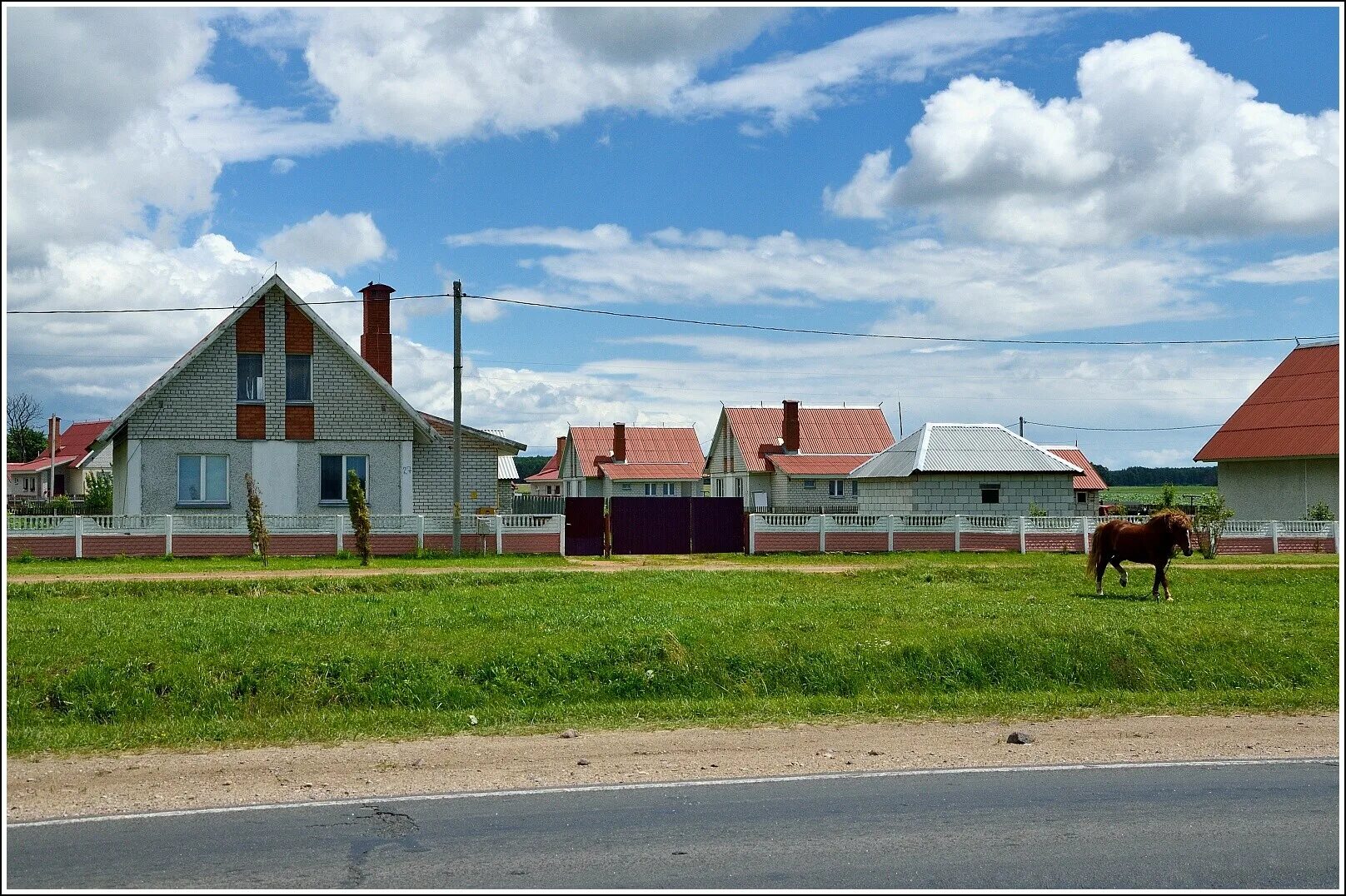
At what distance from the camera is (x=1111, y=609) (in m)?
18.0

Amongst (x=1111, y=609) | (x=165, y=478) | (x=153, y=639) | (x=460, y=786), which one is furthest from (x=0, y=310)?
(x=165, y=478)

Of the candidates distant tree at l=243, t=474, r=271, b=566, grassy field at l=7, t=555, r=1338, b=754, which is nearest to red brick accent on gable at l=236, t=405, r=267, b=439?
distant tree at l=243, t=474, r=271, b=566

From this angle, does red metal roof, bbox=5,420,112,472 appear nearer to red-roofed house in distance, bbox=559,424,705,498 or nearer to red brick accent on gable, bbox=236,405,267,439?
red-roofed house in distance, bbox=559,424,705,498

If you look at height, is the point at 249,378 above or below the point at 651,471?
above

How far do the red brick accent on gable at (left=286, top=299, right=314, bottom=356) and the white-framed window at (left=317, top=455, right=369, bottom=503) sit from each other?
2.99m

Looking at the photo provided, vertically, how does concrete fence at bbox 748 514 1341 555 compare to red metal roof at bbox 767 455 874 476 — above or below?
below

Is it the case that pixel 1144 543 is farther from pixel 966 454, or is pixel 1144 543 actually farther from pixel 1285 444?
pixel 1285 444

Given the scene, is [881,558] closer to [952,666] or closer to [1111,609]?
[1111,609]

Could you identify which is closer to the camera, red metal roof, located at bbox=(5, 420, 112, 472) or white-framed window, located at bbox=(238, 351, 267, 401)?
white-framed window, located at bbox=(238, 351, 267, 401)

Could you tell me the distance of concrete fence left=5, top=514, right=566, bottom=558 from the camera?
91.1ft

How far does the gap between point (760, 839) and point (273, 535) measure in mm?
24060

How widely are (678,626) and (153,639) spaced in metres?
6.30

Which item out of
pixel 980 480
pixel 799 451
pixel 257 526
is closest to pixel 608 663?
pixel 257 526

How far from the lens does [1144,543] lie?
A: 19844mm
